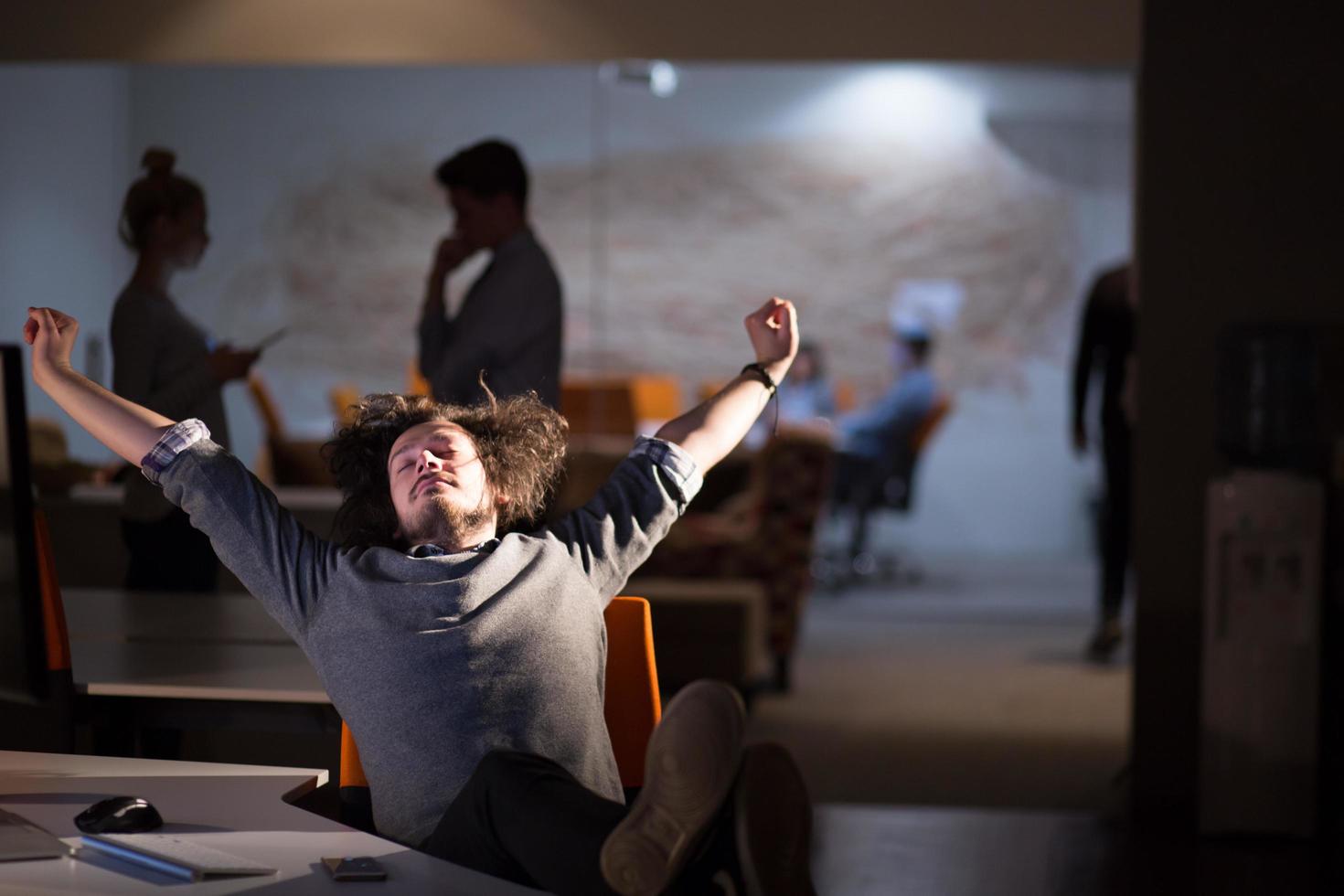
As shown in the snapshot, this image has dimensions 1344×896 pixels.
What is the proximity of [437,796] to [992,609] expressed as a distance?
413 centimetres

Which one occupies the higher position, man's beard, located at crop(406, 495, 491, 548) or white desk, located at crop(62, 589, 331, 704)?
man's beard, located at crop(406, 495, 491, 548)

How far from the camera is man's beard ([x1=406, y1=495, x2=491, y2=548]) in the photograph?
2.05 meters

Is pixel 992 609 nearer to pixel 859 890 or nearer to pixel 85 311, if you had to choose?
pixel 859 890

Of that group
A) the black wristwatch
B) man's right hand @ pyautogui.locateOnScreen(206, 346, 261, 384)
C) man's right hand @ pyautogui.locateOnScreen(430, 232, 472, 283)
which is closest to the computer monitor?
the black wristwatch

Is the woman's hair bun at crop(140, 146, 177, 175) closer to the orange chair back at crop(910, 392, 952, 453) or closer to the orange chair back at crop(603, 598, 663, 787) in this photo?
the orange chair back at crop(603, 598, 663, 787)

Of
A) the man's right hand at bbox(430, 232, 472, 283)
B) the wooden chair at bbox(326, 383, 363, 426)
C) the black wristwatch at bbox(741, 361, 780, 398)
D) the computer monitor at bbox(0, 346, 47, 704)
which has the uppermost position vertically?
the man's right hand at bbox(430, 232, 472, 283)

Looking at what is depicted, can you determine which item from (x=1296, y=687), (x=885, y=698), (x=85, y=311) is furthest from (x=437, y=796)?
(x=885, y=698)

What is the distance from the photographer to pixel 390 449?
7.22 feet

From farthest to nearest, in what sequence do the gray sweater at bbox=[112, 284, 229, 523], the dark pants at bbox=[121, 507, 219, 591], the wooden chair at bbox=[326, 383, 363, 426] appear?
the wooden chair at bbox=[326, 383, 363, 426] → the dark pants at bbox=[121, 507, 219, 591] → the gray sweater at bbox=[112, 284, 229, 523]

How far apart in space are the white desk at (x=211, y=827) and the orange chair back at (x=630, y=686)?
41cm

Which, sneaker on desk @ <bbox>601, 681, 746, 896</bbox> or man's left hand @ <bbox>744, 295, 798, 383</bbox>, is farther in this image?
man's left hand @ <bbox>744, 295, 798, 383</bbox>

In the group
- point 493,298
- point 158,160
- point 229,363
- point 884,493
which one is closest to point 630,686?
point 493,298

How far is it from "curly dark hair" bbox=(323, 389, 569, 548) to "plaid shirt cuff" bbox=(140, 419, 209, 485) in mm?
230

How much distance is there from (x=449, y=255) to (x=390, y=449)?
2032mm
